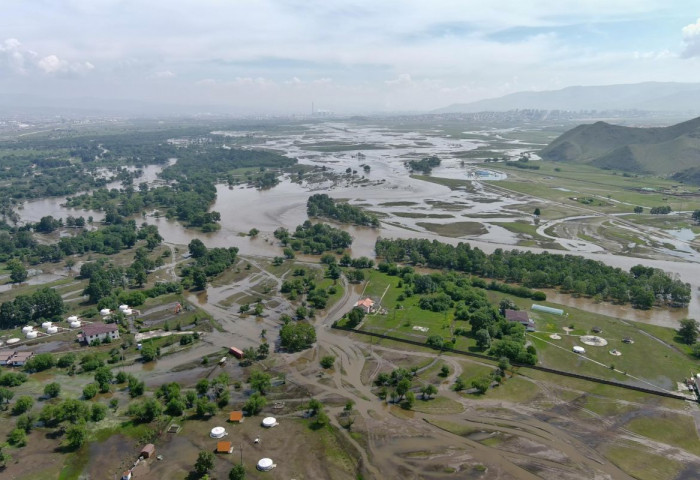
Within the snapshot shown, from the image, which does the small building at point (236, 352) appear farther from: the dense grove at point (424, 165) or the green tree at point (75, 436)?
the dense grove at point (424, 165)

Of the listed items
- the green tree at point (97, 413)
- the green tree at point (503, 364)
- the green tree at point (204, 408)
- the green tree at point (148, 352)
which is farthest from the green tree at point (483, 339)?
the green tree at point (97, 413)

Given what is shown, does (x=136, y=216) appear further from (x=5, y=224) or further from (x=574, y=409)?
(x=574, y=409)

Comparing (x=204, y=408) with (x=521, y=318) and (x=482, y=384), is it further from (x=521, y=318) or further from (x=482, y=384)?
(x=521, y=318)

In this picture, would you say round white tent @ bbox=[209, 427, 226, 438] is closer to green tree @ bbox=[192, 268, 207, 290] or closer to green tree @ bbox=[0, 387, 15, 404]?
green tree @ bbox=[0, 387, 15, 404]

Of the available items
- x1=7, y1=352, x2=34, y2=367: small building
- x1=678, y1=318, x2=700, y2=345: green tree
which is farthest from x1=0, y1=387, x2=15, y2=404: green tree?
x1=678, y1=318, x2=700, y2=345: green tree

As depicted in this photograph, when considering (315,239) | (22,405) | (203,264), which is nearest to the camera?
(22,405)

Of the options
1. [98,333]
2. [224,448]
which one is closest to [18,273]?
[98,333]
